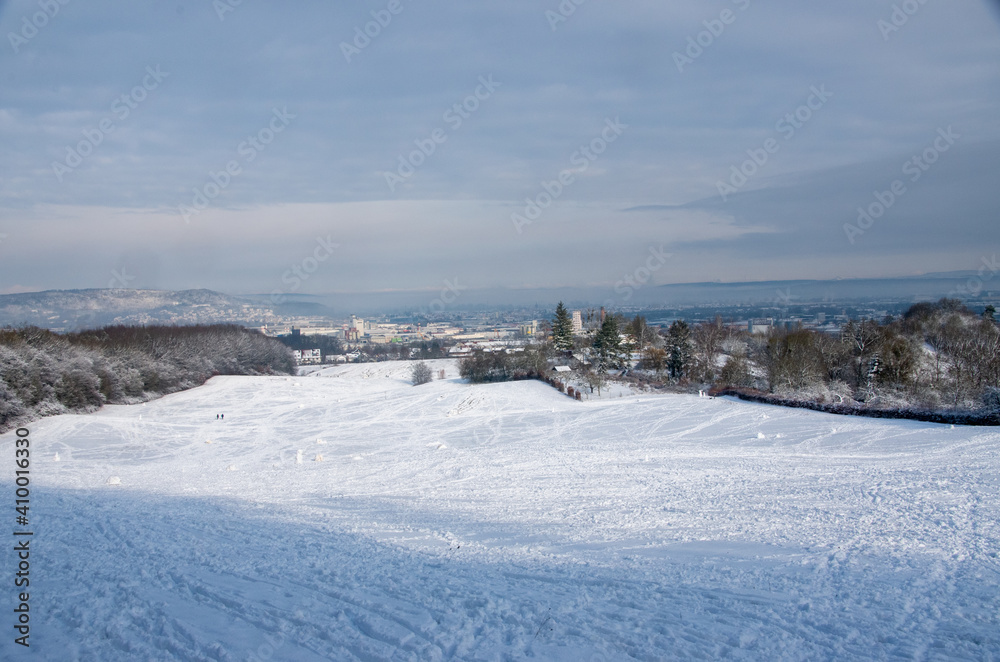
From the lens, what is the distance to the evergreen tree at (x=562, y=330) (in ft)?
185

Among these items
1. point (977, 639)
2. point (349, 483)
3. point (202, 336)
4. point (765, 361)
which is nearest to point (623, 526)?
point (977, 639)

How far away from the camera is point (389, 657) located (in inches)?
223

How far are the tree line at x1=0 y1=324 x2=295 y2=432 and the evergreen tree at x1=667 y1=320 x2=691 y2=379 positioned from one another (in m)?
43.0

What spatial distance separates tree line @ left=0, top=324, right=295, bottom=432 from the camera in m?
31.8

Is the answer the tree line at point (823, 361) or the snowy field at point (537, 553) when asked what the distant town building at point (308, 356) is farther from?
the snowy field at point (537, 553)

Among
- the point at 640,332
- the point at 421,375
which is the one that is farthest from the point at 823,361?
the point at 421,375

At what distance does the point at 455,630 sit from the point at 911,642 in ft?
15.5

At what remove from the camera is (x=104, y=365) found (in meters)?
40.0

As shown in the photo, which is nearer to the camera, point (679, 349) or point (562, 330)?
point (679, 349)

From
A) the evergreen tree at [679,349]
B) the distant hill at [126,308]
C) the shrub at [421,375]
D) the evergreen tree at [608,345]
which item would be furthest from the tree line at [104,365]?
the evergreen tree at [679,349]

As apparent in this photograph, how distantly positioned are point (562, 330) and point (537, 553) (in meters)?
48.0

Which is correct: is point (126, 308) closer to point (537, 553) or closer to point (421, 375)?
point (421, 375)

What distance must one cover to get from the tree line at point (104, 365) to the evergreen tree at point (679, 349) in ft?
141

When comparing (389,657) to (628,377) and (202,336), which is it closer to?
(628,377)
